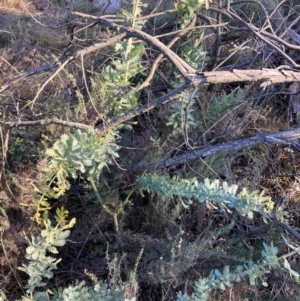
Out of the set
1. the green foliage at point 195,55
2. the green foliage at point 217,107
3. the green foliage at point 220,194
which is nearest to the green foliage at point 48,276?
the green foliage at point 220,194

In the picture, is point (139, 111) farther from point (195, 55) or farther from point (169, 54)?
point (195, 55)

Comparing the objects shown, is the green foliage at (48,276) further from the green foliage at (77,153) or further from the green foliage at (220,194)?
the green foliage at (220,194)

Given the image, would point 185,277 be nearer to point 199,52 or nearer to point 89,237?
point 89,237

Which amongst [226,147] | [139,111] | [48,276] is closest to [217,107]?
[226,147]

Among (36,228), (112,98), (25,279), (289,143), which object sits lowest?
(25,279)

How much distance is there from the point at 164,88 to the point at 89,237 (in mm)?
829

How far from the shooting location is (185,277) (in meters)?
1.62

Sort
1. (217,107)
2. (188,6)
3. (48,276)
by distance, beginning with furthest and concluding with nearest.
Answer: (217,107) < (188,6) < (48,276)

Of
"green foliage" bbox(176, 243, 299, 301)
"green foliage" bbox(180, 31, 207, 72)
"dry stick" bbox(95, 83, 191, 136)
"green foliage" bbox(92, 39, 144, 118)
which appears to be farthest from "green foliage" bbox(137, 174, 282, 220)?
"green foliage" bbox(180, 31, 207, 72)

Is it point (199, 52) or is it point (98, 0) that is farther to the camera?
point (98, 0)

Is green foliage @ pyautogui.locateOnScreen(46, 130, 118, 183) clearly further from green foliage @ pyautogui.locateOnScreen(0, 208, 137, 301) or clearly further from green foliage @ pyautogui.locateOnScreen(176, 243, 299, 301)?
green foliage @ pyautogui.locateOnScreen(176, 243, 299, 301)

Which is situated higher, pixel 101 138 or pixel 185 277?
pixel 101 138

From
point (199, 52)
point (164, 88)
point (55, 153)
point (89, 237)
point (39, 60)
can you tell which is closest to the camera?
point (55, 153)

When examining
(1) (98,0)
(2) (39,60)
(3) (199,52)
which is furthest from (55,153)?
(1) (98,0)
